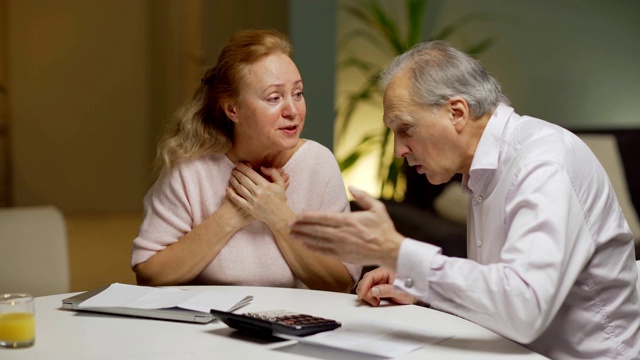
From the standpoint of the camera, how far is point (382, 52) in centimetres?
561

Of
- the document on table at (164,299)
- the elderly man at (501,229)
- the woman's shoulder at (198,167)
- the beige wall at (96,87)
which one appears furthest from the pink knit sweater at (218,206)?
the beige wall at (96,87)

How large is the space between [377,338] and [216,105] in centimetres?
108

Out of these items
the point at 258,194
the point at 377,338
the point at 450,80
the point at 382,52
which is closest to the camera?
the point at 377,338

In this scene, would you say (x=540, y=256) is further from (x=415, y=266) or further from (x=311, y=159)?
(x=311, y=159)

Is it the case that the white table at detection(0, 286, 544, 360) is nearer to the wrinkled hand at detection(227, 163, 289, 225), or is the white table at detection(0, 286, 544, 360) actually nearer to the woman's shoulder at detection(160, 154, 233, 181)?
the wrinkled hand at detection(227, 163, 289, 225)

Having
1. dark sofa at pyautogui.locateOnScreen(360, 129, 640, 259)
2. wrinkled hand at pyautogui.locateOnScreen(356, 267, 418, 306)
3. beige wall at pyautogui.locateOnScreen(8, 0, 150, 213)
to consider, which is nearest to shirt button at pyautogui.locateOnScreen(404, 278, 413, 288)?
wrinkled hand at pyautogui.locateOnScreen(356, 267, 418, 306)

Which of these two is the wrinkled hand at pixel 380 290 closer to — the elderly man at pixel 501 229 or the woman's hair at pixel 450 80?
the elderly man at pixel 501 229

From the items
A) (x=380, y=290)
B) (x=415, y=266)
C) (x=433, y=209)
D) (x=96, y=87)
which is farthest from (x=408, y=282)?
(x=96, y=87)

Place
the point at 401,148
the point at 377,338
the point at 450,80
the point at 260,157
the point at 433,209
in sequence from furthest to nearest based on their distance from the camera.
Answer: the point at 433,209 → the point at 260,157 → the point at 401,148 → the point at 450,80 → the point at 377,338

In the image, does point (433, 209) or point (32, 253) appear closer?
point (32, 253)

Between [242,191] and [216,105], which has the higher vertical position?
[216,105]

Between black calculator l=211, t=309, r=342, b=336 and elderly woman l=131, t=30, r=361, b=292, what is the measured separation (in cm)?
66

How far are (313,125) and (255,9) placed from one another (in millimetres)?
1354

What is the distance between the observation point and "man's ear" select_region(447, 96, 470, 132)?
1.89 m
